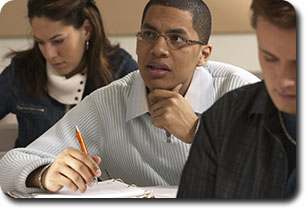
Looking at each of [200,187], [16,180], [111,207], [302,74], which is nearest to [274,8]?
[302,74]

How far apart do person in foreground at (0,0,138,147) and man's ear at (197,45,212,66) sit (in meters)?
0.10

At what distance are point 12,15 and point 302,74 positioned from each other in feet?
1.44

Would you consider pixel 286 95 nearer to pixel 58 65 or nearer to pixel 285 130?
pixel 285 130

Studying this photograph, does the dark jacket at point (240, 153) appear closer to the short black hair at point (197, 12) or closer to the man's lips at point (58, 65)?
the short black hair at point (197, 12)

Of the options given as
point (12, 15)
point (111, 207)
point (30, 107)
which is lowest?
point (111, 207)

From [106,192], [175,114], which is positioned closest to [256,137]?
[175,114]

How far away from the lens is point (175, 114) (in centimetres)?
78

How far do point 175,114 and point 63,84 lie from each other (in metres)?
0.19

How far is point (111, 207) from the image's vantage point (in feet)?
2.55

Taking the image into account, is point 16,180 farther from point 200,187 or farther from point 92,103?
point 200,187

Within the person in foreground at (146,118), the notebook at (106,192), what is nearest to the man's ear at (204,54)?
the person in foreground at (146,118)

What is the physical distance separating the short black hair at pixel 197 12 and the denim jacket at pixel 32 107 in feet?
0.29

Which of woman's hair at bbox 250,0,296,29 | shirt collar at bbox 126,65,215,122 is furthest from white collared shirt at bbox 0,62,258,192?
woman's hair at bbox 250,0,296,29

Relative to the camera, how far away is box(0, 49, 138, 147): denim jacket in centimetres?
83
